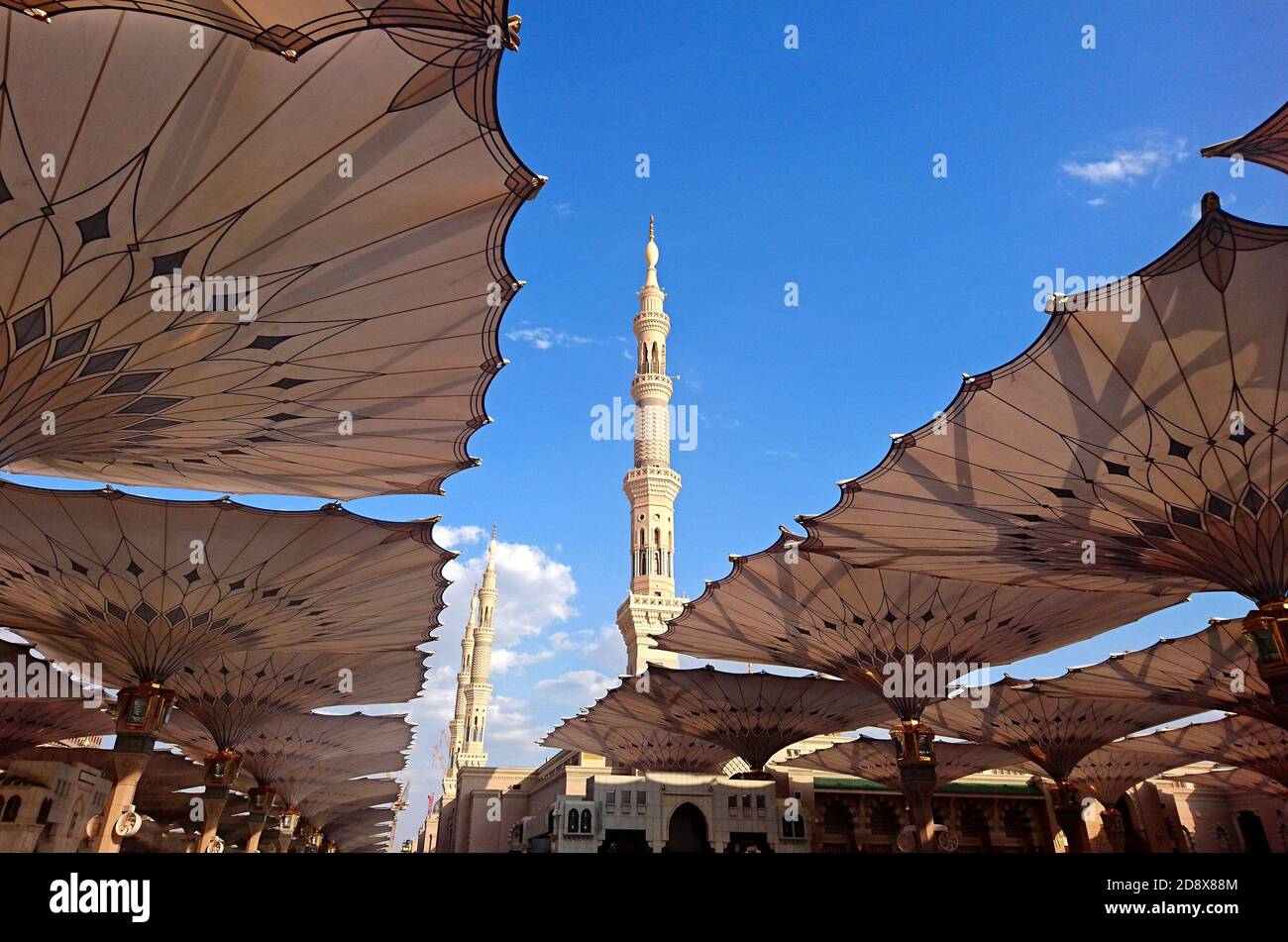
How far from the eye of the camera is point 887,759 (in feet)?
111

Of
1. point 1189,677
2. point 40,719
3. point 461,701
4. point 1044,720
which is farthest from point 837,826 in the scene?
point 461,701

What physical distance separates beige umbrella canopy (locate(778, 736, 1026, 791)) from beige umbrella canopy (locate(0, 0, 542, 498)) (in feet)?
88.8

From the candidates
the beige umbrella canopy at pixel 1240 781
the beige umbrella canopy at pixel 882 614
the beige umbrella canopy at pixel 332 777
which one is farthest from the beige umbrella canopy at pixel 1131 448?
the beige umbrella canopy at pixel 332 777

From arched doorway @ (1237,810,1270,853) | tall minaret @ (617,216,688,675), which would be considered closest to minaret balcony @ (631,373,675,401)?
tall minaret @ (617,216,688,675)

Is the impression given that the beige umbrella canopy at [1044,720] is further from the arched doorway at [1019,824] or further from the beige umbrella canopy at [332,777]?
the beige umbrella canopy at [332,777]

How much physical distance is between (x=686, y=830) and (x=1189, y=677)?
63.5 ft

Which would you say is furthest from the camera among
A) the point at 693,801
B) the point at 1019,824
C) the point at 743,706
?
the point at 1019,824

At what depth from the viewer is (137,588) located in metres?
17.3

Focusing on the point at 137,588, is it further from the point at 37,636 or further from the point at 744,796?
the point at 744,796

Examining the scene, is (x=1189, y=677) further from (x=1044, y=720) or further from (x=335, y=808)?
(x=335, y=808)

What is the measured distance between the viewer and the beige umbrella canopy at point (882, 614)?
2058 cm

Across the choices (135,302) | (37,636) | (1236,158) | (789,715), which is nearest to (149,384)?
(135,302)

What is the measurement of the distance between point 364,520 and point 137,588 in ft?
18.1

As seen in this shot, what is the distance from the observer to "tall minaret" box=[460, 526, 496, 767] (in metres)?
70.4
